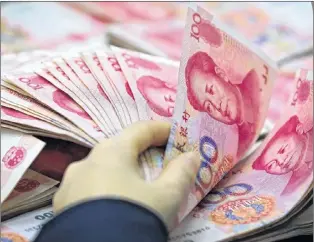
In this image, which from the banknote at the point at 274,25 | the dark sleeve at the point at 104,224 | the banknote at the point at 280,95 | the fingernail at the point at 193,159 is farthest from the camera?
the banknote at the point at 274,25

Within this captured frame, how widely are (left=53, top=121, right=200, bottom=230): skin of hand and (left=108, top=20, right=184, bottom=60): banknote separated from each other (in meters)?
0.57

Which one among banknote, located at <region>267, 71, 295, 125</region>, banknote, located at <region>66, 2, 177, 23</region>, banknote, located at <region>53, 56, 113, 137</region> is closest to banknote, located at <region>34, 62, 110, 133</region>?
banknote, located at <region>53, 56, 113, 137</region>

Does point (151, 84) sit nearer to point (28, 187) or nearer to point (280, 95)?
point (28, 187)

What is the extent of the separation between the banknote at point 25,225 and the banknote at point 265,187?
0.12 meters

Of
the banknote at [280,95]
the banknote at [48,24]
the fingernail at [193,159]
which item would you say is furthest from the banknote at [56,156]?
the banknote at [48,24]

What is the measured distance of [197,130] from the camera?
615 millimetres

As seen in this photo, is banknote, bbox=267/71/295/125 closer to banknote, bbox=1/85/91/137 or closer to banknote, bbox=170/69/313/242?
banknote, bbox=170/69/313/242

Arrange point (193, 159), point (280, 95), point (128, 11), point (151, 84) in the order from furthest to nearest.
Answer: point (128, 11)
point (280, 95)
point (151, 84)
point (193, 159)

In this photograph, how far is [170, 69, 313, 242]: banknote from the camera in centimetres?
58

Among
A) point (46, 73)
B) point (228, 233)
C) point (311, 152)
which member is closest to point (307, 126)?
point (311, 152)

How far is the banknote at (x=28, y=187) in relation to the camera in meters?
0.60

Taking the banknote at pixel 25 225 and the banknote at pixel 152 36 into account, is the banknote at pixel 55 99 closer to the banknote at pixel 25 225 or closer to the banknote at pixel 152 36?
the banknote at pixel 25 225

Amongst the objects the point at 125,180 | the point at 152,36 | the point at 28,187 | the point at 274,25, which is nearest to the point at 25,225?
the point at 28,187

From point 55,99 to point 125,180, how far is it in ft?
0.58
